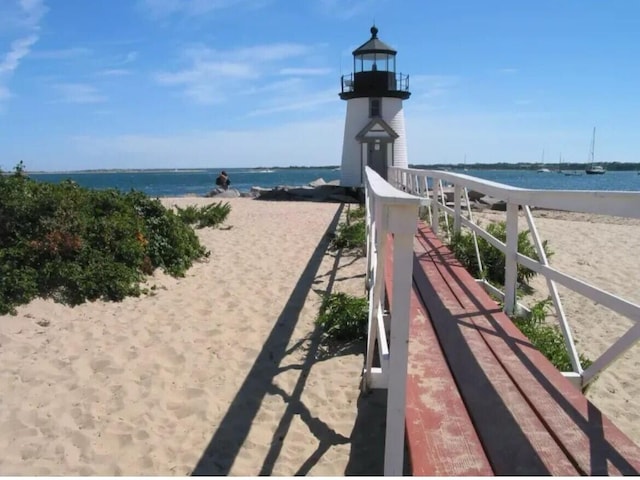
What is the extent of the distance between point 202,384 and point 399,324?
2687mm

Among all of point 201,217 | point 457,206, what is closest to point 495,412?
point 457,206

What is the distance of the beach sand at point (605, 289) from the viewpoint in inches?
157

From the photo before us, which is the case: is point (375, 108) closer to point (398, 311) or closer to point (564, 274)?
point (564, 274)

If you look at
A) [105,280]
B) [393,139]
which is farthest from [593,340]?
[393,139]

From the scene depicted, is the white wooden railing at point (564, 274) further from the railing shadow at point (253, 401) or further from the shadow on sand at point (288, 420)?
the railing shadow at point (253, 401)

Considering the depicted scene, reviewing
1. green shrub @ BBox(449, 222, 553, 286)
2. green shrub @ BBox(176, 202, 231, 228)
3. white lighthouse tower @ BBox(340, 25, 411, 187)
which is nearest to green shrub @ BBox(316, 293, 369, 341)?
green shrub @ BBox(449, 222, 553, 286)

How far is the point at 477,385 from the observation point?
9.40 feet

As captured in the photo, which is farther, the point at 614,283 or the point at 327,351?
the point at 614,283

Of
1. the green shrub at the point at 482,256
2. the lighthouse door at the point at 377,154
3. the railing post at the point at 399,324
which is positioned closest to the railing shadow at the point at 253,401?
the railing post at the point at 399,324

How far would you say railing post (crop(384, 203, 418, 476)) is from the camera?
1.93m

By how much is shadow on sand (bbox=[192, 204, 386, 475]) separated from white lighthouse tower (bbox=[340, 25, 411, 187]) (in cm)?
1740

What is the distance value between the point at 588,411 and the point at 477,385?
1.82ft

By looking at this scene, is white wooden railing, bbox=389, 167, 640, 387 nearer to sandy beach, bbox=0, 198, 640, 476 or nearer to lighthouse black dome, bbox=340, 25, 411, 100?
sandy beach, bbox=0, 198, 640, 476

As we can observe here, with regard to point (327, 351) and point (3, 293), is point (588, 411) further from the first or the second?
point (3, 293)
